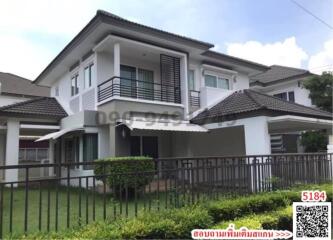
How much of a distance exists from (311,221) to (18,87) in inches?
1597

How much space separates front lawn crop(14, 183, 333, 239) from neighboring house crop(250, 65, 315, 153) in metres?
20.3

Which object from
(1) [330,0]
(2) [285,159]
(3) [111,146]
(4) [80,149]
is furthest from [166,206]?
(4) [80,149]

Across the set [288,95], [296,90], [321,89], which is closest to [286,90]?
[288,95]

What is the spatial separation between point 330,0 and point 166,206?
40.9ft

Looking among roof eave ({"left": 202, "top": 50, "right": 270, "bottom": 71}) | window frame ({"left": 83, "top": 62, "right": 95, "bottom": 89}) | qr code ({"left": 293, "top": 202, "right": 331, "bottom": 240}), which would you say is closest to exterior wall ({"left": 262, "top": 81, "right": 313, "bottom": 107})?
roof eave ({"left": 202, "top": 50, "right": 270, "bottom": 71})

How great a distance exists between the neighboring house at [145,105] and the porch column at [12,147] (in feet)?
0.20

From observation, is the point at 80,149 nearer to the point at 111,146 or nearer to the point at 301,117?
the point at 111,146

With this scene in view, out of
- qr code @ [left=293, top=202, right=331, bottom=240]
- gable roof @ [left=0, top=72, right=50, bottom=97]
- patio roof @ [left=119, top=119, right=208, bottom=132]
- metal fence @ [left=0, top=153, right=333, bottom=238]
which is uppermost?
gable roof @ [left=0, top=72, right=50, bottom=97]

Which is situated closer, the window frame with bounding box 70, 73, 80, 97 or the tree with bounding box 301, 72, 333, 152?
the window frame with bounding box 70, 73, 80, 97

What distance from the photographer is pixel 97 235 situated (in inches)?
276

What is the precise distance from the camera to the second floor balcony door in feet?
66.5

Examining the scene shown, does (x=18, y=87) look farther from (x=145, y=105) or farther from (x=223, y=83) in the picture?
(x=223, y=83)

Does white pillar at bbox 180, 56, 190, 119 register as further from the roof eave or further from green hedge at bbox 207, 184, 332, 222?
green hedge at bbox 207, 184, 332, 222

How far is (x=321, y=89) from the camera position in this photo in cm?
2903
